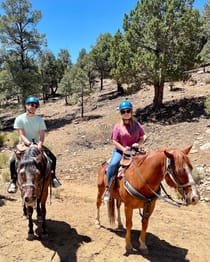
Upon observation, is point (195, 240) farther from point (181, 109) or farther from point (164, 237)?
point (181, 109)

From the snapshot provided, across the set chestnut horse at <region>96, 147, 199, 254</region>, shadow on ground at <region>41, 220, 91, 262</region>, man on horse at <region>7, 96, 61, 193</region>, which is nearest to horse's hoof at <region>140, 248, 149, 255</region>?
chestnut horse at <region>96, 147, 199, 254</region>

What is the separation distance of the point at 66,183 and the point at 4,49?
18361 millimetres

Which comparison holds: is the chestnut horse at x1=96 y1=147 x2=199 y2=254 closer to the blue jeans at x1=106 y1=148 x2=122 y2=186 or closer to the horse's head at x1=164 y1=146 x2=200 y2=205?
the horse's head at x1=164 y1=146 x2=200 y2=205

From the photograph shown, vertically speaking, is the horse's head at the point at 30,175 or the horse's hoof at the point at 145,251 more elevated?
the horse's head at the point at 30,175

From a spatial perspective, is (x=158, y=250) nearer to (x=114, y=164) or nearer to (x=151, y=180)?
(x=151, y=180)

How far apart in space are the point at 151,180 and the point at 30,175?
1986mm

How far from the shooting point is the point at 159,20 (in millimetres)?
19531

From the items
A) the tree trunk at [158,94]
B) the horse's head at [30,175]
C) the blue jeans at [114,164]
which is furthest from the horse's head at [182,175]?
the tree trunk at [158,94]

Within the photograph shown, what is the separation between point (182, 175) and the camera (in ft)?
14.7

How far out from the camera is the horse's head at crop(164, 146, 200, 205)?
14.4ft

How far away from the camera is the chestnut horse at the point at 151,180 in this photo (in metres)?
4.47

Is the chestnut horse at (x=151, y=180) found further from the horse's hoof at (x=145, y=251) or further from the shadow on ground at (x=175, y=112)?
the shadow on ground at (x=175, y=112)

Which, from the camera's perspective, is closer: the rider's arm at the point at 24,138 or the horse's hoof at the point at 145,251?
the horse's hoof at the point at 145,251

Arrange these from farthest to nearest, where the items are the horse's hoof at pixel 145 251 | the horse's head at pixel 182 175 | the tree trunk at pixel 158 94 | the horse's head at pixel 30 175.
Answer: the tree trunk at pixel 158 94 < the horse's hoof at pixel 145 251 < the horse's head at pixel 30 175 < the horse's head at pixel 182 175
